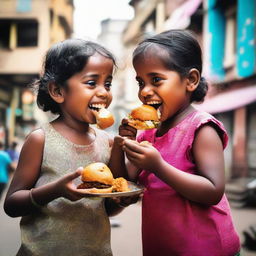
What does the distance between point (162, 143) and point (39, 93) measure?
2.76 feet

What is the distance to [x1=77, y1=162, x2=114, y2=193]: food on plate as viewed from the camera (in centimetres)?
178

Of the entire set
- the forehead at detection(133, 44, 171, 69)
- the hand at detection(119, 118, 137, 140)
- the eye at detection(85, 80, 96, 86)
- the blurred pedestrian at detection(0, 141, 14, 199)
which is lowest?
the blurred pedestrian at detection(0, 141, 14, 199)

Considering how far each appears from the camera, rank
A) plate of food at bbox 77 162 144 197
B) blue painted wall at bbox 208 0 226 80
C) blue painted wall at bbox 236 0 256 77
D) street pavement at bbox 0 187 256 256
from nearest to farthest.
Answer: plate of food at bbox 77 162 144 197
street pavement at bbox 0 187 256 256
blue painted wall at bbox 236 0 256 77
blue painted wall at bbox 208 0 226 80

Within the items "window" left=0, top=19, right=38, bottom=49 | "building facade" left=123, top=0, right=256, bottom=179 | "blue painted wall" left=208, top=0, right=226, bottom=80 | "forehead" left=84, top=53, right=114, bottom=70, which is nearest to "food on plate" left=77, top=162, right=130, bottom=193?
"forehead" left=84, top=53, right=114, bottom=70

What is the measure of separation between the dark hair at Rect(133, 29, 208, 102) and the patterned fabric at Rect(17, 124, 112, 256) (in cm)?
64

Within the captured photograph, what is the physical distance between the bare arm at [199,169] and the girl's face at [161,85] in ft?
0.78

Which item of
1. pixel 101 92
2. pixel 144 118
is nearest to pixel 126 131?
pixel 144 118

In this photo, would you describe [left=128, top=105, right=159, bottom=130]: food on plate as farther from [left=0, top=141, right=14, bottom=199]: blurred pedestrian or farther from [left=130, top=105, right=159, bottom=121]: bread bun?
[left=0, top=141, right=14, bottom=199]: blurred pedestrian

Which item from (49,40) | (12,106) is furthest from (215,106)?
(12,106)

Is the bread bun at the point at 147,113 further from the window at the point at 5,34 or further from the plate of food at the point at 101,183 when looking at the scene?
the window at the point at 5,34

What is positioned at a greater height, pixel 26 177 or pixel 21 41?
pixel 26 177

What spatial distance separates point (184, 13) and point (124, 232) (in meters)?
9.42

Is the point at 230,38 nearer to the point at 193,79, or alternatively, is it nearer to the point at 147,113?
the point at 193,79

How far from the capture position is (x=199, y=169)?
1.78 m
